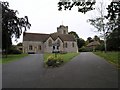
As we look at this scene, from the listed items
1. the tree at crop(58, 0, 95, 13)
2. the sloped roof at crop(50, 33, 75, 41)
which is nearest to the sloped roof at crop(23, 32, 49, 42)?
the sloped roof at crop(50, 33, 75, 41)

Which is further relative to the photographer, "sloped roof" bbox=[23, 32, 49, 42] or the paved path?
"sloped roof" bbox=[23, 32, 49, 42]

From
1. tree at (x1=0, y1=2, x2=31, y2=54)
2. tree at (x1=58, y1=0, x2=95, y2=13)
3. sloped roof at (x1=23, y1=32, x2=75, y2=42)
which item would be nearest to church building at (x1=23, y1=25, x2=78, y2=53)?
sloped roof at (x1=23, y1=32, x2=75, y2=42)

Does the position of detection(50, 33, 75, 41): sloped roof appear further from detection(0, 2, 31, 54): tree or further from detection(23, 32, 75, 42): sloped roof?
detection(0, 2, 31, 54): tree

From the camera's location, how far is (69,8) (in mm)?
24250

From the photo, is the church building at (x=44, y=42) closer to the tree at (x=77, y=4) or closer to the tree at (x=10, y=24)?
the tree at (x=10, y=24)

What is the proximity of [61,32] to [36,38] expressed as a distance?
1428 centimetres

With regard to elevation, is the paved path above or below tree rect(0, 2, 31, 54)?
below

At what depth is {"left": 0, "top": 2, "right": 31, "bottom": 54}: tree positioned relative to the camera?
49.7 meters

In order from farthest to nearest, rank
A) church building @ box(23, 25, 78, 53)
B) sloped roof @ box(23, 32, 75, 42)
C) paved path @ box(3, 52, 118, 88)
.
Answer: sloped roof @ box(23, 32, 75, 42)
church building @ box(23, 25, 78, 53)
paved path @ box(3, 52, 118, 88)

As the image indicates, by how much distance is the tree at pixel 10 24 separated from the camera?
49.7 metres

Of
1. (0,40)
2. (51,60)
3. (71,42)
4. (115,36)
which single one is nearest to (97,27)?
(115,36)

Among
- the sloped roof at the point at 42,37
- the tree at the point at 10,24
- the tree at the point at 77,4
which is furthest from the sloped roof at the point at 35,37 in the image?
the tree at the point at 77,4

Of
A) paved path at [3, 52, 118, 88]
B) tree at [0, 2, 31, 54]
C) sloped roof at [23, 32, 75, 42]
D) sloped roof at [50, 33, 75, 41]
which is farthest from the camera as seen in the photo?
sloped roof at [50, 33, 75, 41]

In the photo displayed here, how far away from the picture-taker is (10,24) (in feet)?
170
